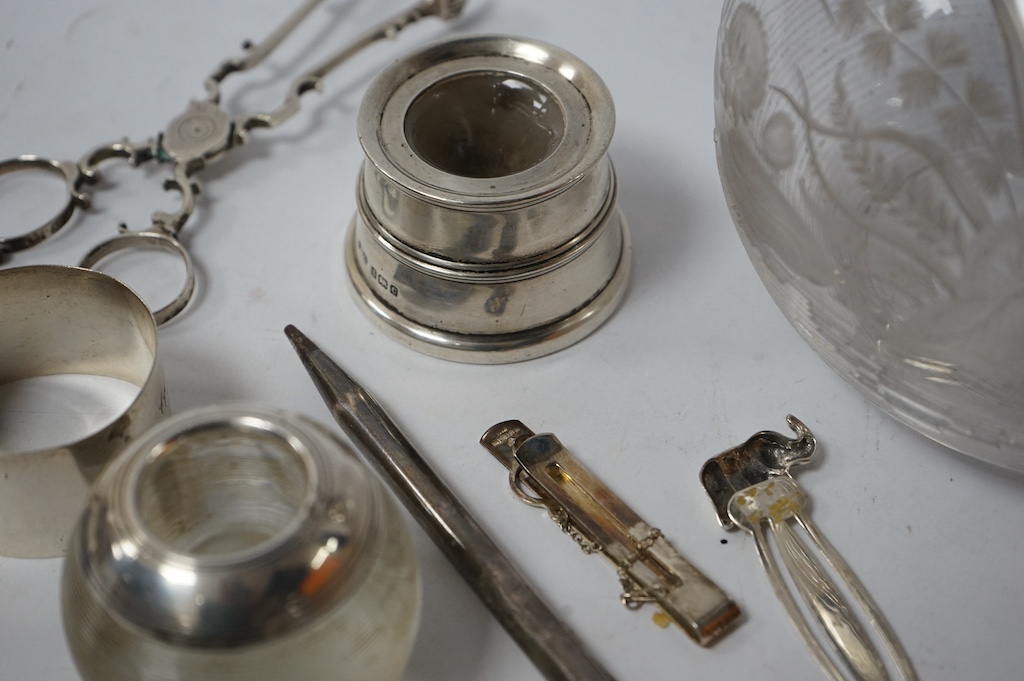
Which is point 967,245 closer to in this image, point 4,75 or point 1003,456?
point 1003,456

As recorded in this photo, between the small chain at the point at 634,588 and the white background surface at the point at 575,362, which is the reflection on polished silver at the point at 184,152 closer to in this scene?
the white background surface at the point at 575,362

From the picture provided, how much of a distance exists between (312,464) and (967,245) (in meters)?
0.57

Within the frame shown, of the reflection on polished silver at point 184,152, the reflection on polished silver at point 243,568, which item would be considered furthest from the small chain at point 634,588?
the reflection on polished silver at point 184,152

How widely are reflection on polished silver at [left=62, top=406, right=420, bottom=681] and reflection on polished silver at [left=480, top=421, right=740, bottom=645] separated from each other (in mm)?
212

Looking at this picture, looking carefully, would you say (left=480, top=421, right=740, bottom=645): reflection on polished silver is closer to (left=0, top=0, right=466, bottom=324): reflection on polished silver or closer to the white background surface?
the white background surface

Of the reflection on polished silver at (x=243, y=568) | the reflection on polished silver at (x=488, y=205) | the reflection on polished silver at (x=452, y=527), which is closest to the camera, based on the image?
the reflection on polished silver at (x=243, y=568)

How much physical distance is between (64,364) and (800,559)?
2.39 ft

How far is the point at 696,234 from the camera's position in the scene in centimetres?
128

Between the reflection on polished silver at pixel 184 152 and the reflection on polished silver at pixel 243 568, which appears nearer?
the reflection on polished silver at pixel 243 568

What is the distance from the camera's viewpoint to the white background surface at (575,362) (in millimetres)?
970

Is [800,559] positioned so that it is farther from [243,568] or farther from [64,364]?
[64,364]

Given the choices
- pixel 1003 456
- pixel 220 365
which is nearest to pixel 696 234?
pixel 1003 456

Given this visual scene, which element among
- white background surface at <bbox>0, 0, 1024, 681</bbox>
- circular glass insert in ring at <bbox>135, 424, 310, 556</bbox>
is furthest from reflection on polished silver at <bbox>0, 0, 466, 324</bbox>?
circular glass insert in ring at <bbox>135, 424, 310, 556</bbox>

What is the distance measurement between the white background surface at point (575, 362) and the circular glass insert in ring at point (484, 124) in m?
0.16
